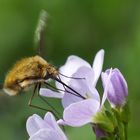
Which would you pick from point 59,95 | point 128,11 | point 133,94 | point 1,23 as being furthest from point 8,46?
point 59,95

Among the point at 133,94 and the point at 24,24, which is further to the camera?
the point at 24,24

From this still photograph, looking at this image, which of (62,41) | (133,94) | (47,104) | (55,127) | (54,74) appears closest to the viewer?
(55,127)

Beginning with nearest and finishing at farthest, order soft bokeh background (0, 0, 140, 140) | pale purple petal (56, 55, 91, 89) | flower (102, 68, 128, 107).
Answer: flower (102, 68, 128, 107), pale purple petal (56, 55, 91, 89), soft bokeh background (0, 0, 140, 140)

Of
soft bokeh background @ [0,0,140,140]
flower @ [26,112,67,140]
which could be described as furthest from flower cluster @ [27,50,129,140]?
soft bokeh background @ [0,0,140,140]

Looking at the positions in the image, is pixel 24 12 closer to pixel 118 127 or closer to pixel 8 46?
pixel 8 46

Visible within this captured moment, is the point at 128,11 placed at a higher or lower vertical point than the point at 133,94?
higher

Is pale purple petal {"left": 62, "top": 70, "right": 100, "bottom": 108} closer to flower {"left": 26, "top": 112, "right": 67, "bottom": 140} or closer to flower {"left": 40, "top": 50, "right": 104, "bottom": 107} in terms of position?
flower {"left": 40, "top": 50, "right": 104, "bottom": 107}
